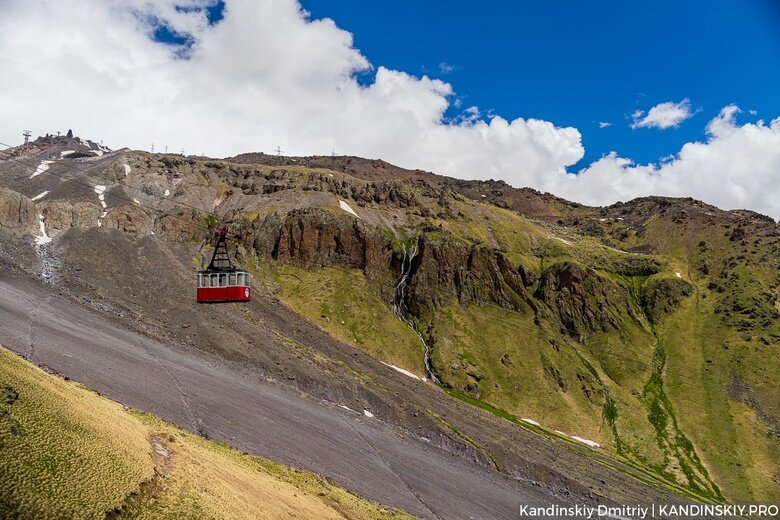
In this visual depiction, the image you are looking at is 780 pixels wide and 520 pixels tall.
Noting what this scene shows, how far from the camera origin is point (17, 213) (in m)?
113

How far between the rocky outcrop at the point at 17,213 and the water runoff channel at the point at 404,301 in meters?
95.1

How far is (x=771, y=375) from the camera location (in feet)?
435

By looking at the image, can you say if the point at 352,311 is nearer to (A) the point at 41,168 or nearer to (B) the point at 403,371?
(B) the point at 403,371

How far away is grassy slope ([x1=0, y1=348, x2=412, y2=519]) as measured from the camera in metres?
14.4

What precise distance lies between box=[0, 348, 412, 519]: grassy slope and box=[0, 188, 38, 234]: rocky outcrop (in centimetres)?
11144

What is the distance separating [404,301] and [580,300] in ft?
200

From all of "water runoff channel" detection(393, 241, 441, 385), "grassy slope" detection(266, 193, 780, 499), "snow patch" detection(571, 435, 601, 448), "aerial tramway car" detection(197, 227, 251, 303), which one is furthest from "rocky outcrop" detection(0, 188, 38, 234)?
"snow patch" detection(571, 435, 601, 448)

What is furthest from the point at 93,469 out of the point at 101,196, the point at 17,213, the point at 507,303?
the point at 507,303

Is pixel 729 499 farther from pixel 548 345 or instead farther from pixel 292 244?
pixel 292 244

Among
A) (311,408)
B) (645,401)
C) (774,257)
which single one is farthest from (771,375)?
(311,408)

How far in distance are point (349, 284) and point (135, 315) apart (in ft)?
217

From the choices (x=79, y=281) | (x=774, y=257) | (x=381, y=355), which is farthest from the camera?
(x=774, y=257)

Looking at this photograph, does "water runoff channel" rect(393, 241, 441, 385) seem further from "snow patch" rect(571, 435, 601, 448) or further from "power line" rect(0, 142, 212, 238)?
"power line" rect(0, 142, 212, 238)

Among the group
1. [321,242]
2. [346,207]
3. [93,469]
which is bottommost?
[93,469]
